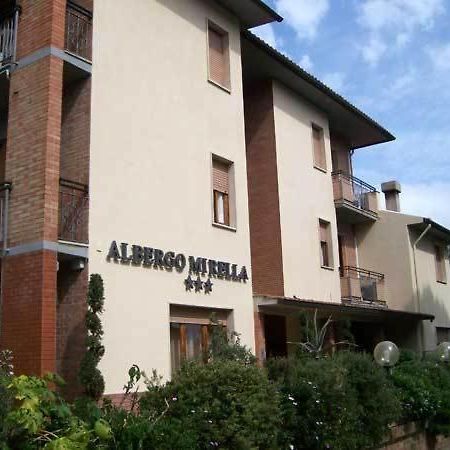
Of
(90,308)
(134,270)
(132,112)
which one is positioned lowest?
(90,308)

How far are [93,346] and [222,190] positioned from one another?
5802mm

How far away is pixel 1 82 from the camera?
1203cm

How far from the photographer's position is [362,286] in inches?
866

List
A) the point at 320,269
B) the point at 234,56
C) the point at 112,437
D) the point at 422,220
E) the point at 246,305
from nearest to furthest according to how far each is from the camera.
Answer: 1. the point at 112,437
2. the point at 246,305
3. the point at 234,56
4. the point at 320,269
5. the point at 422,220

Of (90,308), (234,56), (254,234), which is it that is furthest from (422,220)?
(90,308)

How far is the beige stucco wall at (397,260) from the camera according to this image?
22969 mm

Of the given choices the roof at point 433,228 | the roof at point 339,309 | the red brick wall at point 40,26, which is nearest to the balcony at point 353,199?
the roof at point 433,228

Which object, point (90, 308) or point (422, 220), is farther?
point (422, 220)

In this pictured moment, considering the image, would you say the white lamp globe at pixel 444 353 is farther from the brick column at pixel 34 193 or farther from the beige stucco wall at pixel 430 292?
the brick column at pixel 34 193

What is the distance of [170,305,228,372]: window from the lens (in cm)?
1282

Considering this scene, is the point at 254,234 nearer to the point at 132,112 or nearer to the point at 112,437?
the point at 132,112

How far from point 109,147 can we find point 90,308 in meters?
3.07

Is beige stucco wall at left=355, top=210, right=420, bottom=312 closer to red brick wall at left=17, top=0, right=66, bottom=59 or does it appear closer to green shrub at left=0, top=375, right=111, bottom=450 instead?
red brick wall at left=17, top=0, right=66, bottom=59

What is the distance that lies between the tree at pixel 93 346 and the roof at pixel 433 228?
1541 centimetres
